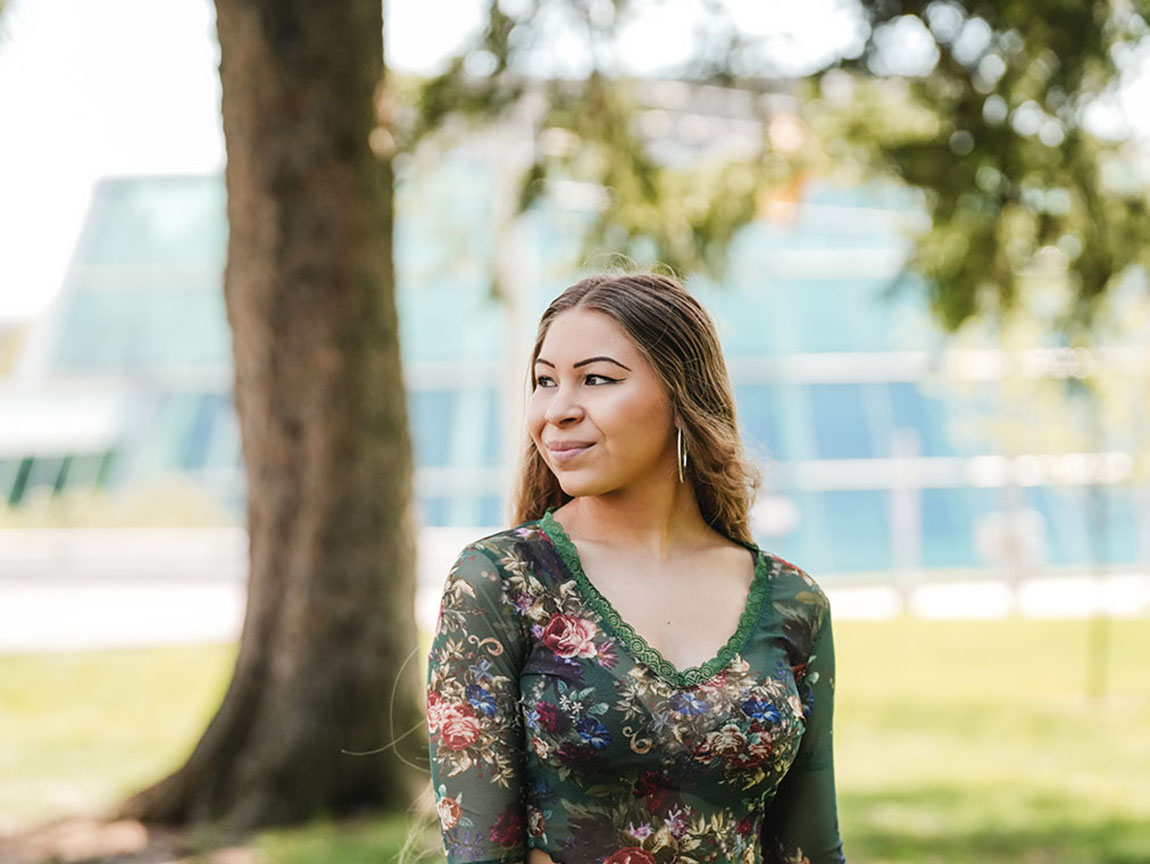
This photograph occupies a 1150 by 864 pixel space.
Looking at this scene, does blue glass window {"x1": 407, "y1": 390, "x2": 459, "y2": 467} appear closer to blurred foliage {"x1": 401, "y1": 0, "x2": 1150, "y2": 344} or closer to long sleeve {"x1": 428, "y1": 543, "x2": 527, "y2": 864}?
blurred foliage {"x1": 401, "y1": 0, "x2": 1150, "y2": 344}

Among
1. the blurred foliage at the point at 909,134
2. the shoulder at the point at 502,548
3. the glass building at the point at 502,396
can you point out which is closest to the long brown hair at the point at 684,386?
the shoulder at the point at 502,548

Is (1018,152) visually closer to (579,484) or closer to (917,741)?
(917,741)

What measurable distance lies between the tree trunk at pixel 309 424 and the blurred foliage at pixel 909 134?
4.94 feet

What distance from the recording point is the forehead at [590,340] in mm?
2189

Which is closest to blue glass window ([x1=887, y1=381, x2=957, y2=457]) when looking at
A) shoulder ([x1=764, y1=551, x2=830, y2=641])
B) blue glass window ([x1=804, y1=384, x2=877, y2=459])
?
blue glass window ([x1=804, y1=384, x2=877, y2=459])

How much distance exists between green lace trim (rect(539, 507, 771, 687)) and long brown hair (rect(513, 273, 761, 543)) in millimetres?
151

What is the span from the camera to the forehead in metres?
2.19

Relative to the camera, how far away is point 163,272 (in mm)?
27578

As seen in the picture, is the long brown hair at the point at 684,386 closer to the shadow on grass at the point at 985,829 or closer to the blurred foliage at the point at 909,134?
the shadow on grass at the point at 985,829

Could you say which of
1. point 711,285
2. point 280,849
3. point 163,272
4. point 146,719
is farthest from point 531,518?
point 163,272

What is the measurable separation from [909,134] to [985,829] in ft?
12.8

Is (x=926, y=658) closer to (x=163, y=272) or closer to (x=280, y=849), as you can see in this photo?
(x=280, y=849)

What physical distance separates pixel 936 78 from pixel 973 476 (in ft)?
53.7

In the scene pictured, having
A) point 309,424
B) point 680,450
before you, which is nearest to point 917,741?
point 309,424
